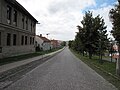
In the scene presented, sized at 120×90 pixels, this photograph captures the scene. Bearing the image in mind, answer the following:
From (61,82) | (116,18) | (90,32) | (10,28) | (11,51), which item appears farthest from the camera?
(90,32)

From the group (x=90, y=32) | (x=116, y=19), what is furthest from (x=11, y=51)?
A: (x=116, y=19)

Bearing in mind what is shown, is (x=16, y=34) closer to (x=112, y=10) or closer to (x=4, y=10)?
(x=4, y=10)

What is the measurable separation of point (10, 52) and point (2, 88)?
2011 cm

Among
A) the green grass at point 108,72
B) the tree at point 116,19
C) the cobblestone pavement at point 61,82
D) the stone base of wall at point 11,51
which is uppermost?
the tree at point 116,19

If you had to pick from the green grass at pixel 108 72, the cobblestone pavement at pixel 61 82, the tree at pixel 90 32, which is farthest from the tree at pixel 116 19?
the tree at pixel 90 32

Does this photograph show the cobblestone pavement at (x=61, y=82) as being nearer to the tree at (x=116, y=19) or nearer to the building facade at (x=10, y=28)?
the tree at (x=116, y=19)

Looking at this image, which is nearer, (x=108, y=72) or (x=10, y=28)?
(x=108, y=72)

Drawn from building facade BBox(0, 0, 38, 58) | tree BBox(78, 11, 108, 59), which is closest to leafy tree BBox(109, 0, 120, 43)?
building facade BBox(0, 0, 38, 58)

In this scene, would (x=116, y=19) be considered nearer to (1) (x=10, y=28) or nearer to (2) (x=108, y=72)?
(2) (x=108, y=72)

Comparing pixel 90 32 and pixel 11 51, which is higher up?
pixel 90 32

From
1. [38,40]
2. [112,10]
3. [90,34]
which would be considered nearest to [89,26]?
[90,34]

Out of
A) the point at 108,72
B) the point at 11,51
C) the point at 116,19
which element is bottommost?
the point at 108,72

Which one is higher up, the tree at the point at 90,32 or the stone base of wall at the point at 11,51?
the tree at the point at 90,32

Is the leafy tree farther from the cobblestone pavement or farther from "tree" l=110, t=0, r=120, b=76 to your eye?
the cobblestone pavement
